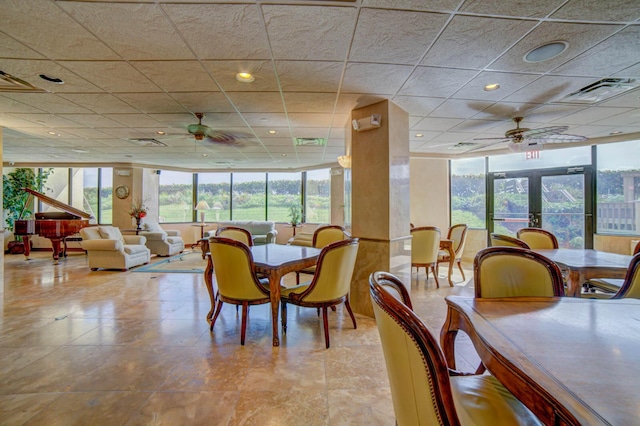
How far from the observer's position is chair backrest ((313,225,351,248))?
3.83 m

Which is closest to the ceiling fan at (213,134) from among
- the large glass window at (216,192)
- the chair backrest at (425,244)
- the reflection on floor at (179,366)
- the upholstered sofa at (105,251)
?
the reflection on floor at (179,366)

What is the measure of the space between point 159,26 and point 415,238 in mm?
3939

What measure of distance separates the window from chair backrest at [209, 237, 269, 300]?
6496 millimetres

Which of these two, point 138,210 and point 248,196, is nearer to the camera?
point 138,210

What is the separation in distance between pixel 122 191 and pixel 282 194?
15.2 ft

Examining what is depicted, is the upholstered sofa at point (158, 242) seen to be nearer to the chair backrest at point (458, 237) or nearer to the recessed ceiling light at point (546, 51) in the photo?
the chair backrest at point (458, 237)

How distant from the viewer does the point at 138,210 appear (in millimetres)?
7387

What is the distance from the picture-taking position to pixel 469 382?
47.9 inches

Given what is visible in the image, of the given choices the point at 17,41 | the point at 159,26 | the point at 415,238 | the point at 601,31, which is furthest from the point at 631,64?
the point at 17,41

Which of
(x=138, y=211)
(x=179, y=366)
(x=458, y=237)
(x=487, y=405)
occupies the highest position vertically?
(x=138, y=211)

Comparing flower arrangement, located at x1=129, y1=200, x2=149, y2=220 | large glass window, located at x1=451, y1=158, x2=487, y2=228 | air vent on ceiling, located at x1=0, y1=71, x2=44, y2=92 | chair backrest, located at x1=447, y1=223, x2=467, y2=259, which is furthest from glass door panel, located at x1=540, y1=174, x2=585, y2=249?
flower arrangement, located at x1=129, y1=200, x2=149, y2=220

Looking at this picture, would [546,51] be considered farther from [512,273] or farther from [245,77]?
[245,77]

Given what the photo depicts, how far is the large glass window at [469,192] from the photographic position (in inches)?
249

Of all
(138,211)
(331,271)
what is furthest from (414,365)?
(138,211)
